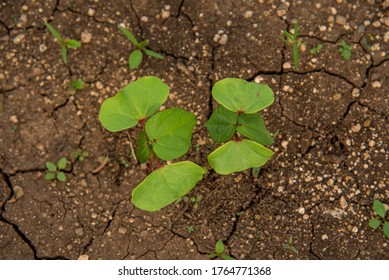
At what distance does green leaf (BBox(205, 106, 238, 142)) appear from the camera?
2350 millimetres

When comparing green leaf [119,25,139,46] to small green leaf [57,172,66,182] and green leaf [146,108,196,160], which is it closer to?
green leaf [146,108,196,160]

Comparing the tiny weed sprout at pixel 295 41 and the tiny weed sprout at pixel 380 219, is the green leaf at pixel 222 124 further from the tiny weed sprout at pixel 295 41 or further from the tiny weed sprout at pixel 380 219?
the tiny weed sprout at pixel 380 219

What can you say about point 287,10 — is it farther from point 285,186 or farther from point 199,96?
point 285,186

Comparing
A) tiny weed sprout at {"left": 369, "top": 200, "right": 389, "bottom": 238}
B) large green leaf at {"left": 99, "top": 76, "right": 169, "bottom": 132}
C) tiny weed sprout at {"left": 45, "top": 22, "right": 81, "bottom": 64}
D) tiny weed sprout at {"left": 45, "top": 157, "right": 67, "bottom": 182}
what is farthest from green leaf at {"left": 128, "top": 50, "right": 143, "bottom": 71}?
tiny weed sprout at {"left": 369, "top": 200, "right": 389, "bottom": 238}

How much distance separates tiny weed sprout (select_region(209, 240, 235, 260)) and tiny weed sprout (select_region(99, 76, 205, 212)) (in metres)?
0.63

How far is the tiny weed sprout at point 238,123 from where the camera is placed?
90.5 inches

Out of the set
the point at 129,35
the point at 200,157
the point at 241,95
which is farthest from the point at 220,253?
the point at 129,35

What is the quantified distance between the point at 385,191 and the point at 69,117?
1741mm

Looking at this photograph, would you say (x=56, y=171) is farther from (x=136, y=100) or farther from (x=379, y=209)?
(x=379, y=209)

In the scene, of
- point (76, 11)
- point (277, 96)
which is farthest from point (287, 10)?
point (76, 11)

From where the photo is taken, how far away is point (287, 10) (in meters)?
2.85

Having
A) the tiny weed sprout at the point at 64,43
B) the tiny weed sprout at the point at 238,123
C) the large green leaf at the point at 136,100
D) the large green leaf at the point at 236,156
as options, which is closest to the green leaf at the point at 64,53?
the tiny weed sprout at the point at 64,43

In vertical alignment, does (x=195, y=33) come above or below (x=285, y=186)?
above

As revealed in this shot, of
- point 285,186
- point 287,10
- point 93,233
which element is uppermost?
point 287,10
